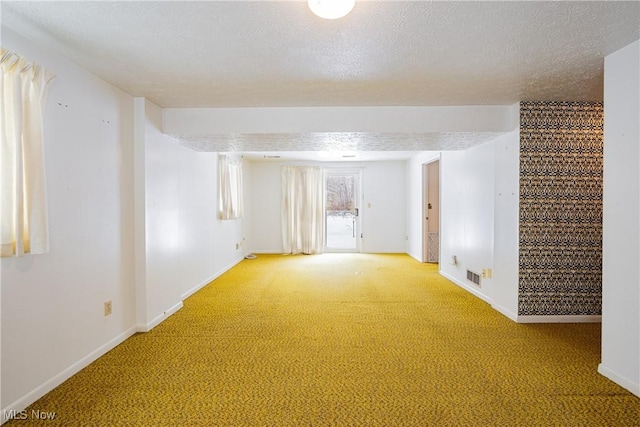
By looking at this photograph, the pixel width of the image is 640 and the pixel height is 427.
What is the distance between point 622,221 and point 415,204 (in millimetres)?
5092

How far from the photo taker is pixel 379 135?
3641 millimetres

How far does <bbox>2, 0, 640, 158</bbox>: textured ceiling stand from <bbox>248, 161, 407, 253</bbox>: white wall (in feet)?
16.1

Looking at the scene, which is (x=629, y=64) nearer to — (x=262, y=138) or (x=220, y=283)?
(x=262, y=138)

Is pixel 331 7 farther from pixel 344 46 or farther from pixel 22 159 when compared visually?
pixel 22 159

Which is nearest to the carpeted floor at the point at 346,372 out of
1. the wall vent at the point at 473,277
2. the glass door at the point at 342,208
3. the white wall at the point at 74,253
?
the white wall at the point at 74,253

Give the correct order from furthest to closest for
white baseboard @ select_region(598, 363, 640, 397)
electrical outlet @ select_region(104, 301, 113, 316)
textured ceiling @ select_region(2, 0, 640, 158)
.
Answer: electrical outlet @ select_region(104, 301, 113, 316), white baseboard @ select_region(598, 363, 640, 397), textured ceiling @ select_region(2, 0, 640, 158)

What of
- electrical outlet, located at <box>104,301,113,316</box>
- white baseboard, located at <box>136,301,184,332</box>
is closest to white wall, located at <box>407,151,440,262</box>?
white baseboard, located at <box>136,301,184,332</box>

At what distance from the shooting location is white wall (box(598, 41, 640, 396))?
2.15 m

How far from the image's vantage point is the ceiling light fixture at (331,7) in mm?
1624

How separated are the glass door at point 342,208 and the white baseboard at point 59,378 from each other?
5638 millimetres

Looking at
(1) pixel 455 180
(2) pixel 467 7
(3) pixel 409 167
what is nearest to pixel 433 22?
(2) pixel 467 7

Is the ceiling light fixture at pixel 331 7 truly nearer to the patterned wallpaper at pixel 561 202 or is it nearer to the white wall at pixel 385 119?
the white wall at pixel 385 119

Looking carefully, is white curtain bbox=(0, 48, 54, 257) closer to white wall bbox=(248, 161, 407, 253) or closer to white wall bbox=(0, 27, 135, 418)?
white wall bbox=(0, 27, 135, 418)

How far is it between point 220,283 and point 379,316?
2.57 meters
